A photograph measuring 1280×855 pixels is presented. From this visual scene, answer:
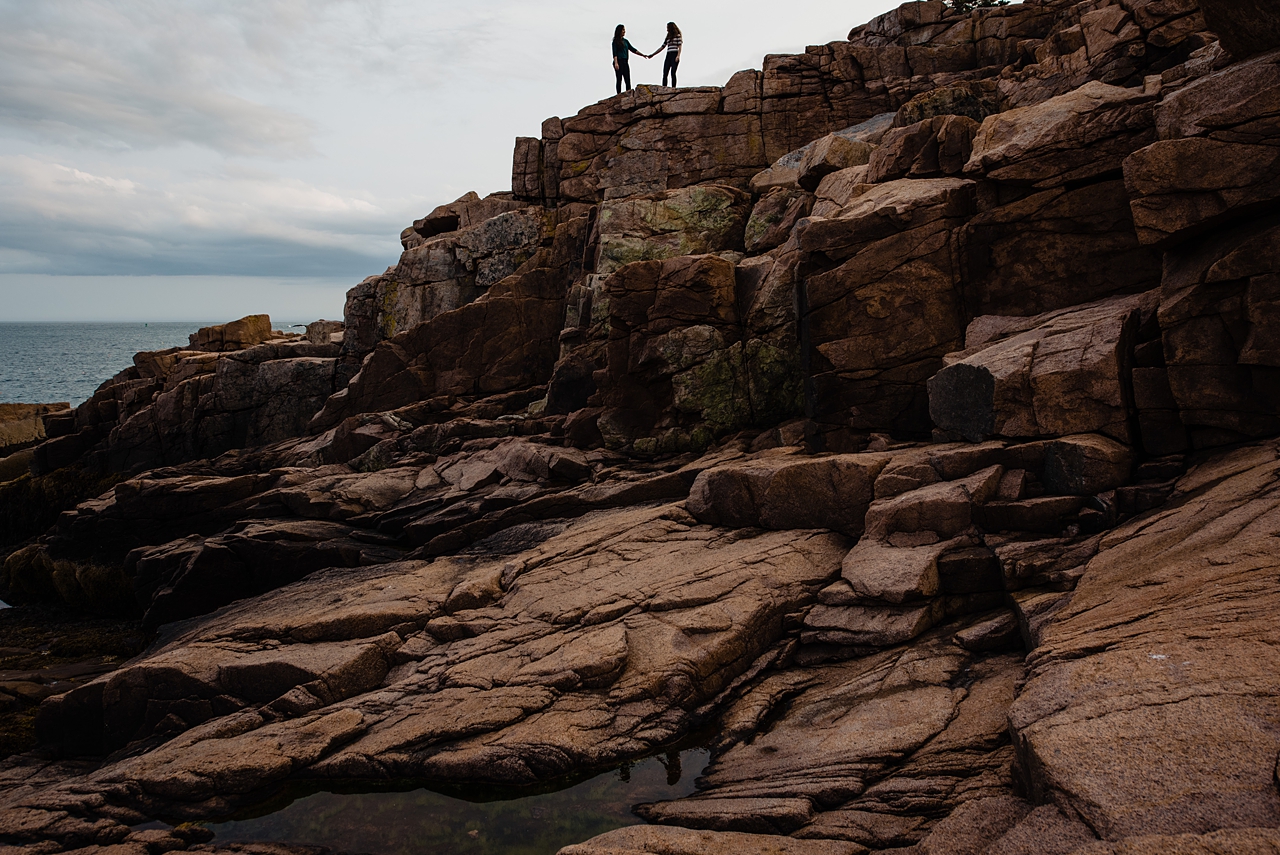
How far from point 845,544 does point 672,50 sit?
33.0 m

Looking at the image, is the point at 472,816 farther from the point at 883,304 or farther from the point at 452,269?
the point at 452,269

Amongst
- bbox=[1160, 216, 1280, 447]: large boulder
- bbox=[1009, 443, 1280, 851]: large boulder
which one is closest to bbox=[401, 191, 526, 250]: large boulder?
bbox=[1160, 216, 1280, 447]: large boulder

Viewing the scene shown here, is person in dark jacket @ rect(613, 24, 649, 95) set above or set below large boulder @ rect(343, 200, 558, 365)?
above

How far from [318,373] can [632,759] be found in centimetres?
3184

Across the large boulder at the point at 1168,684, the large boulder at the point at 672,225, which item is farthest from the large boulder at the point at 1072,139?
the large boulder at the point at 672,225

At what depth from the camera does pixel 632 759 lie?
12.0 meters

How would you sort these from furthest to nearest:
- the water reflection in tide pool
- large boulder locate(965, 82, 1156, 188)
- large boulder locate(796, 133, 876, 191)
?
large boulder locate(796, 133, 876, 191) < large boulder locate(965, 82, 1156, 188) < the water reflection in tide pool

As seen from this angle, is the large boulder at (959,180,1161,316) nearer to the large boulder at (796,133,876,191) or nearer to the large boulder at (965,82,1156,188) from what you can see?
the large boulder at (965,82,1156,188)

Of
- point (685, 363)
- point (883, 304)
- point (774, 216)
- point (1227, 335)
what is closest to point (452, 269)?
point (774, 216)

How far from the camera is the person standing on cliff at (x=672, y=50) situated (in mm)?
39781

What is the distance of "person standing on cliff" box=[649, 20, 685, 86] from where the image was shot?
131 ft

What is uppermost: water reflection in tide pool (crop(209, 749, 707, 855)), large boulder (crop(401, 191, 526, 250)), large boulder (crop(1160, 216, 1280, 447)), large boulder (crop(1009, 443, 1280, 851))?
large boulder (crop(401, 191, 526, 250))

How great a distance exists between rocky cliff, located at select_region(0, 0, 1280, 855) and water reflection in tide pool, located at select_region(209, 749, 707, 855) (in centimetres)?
40

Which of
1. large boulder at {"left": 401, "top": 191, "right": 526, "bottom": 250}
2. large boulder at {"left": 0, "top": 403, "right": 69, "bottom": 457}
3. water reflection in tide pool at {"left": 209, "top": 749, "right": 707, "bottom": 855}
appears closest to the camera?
water reflection in tide pool at {"left": 209, "top": 749, "right": 707, "bottom": 855}
